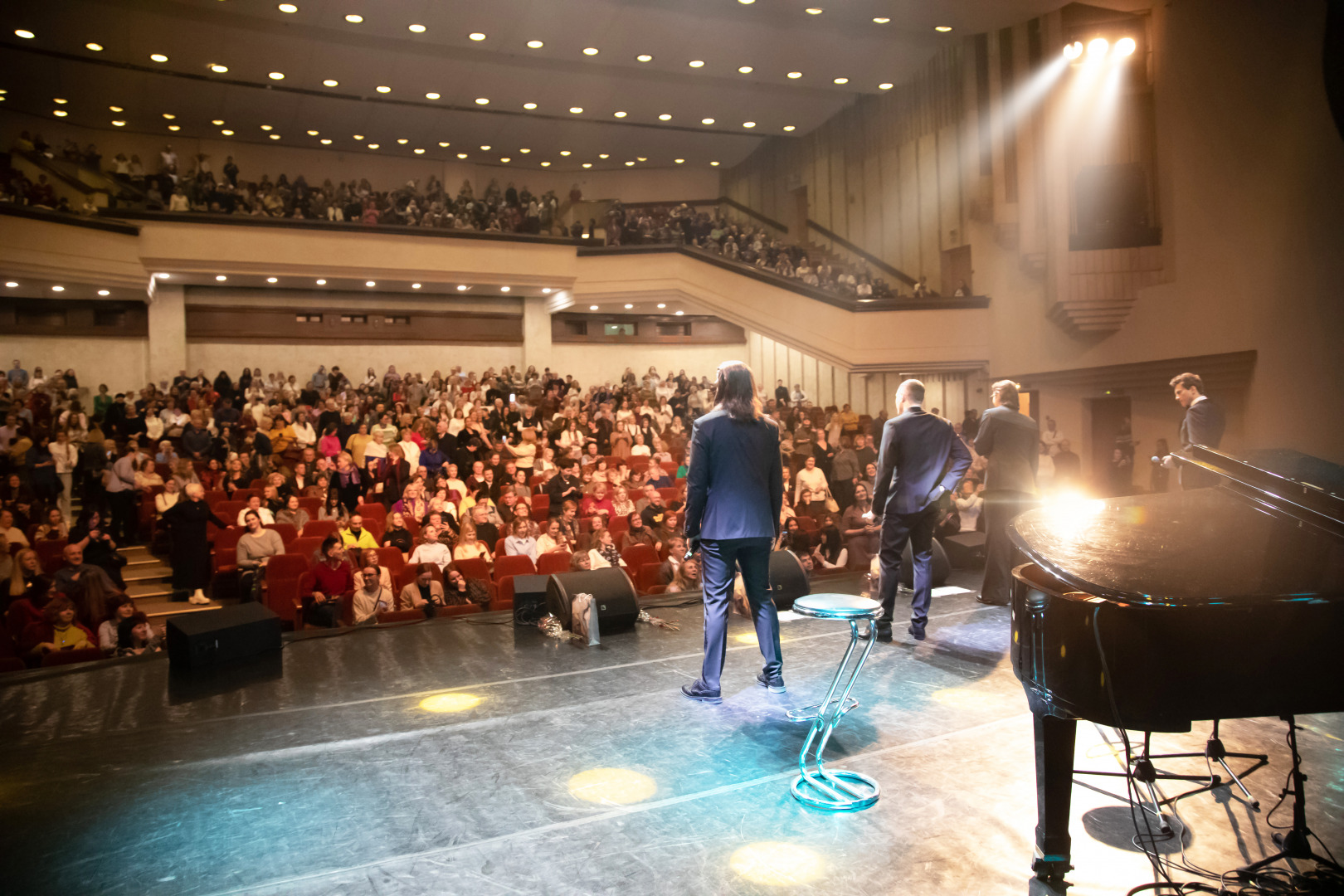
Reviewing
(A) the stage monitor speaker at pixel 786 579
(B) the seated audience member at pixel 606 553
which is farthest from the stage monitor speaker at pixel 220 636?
(A) the stage monitor speaker at pixel 786 579

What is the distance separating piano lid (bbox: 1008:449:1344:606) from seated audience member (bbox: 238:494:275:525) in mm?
6253

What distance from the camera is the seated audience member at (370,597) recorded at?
19.1ft

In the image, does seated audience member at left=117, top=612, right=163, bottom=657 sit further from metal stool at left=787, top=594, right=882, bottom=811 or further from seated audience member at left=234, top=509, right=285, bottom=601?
metal stool at left=787, top=594, right=882, bottom=811

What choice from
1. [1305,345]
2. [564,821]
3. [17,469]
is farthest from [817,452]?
[17,469]

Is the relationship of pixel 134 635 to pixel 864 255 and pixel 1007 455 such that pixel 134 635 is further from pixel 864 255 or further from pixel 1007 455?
pixel 864 255

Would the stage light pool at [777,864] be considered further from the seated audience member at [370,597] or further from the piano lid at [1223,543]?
the seated audience member at [370,597]

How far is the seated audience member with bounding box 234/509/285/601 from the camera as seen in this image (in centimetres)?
657

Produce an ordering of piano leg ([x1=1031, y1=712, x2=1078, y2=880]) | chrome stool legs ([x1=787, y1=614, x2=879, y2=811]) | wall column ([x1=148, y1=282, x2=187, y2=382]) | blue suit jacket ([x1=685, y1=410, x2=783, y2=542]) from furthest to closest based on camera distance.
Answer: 1. wall column ([x1=148, y1=282, x2=187, y2=382])
2. blue suit jacket ([x1=685, y1=410, x2=783, y2=542])
3. chrome stool legs ([x1=787, y1=614, x2=879, y2=811])
4. piano leg ([x1=1031, y1=712, x2=1078, y2=880])

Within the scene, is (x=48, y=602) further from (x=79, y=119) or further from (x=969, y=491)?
(x=79, y=119)

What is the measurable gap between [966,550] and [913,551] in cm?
242

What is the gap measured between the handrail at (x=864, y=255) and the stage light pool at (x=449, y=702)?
13.6 metres

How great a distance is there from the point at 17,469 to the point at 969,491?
997 centimetres

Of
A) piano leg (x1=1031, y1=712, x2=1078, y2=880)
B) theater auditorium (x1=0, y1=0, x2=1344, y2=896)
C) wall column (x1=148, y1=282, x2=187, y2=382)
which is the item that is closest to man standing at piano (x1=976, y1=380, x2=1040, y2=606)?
theater auditorium (x1=0, y1=0, x2=1344, y2=896)

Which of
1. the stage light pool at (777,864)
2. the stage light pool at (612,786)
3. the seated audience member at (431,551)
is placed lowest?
the stage light pool at (612,786)
